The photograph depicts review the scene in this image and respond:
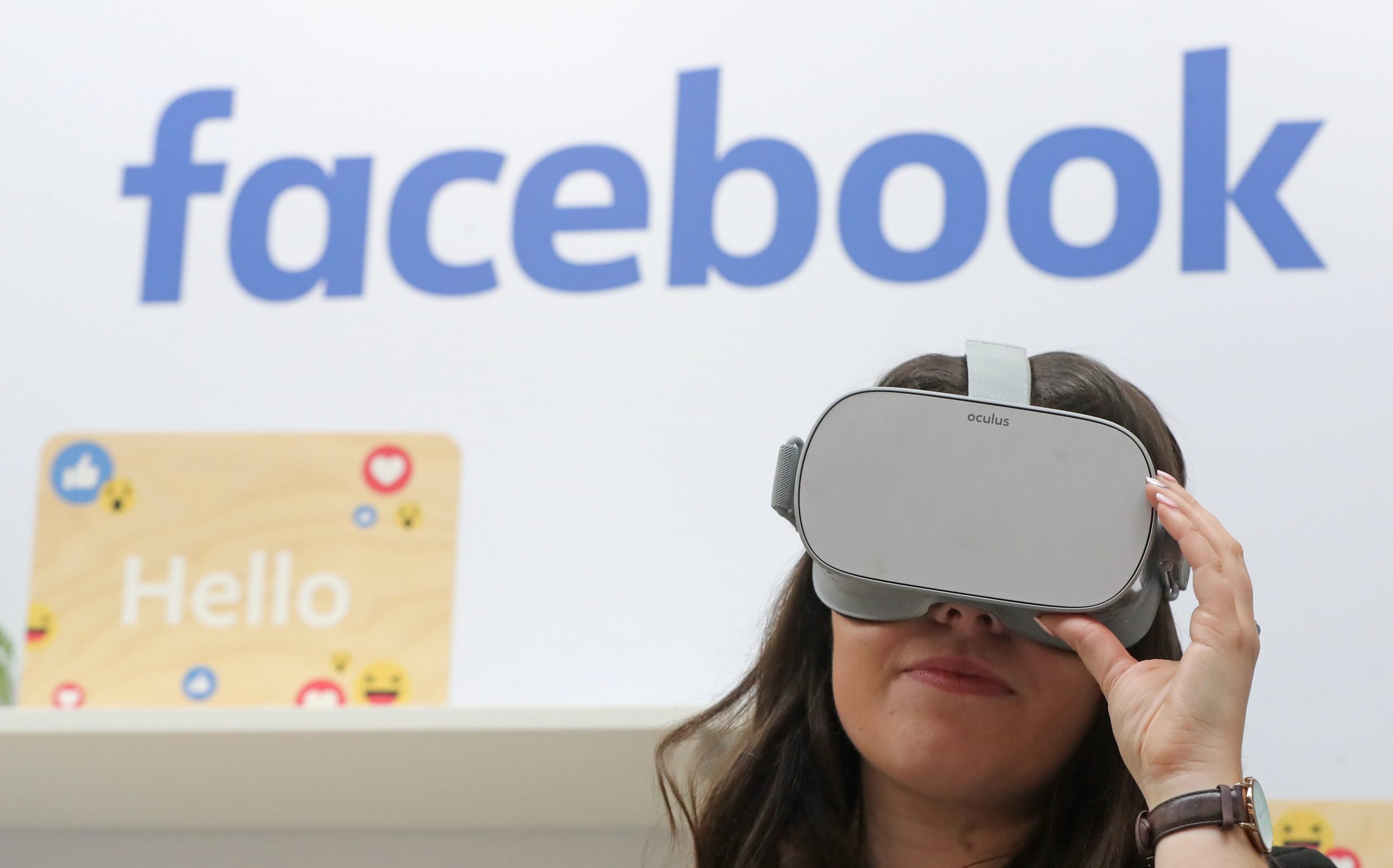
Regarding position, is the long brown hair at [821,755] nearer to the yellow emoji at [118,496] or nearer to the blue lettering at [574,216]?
the blue lettering at [574,216]

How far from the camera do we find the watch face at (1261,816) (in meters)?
0.87

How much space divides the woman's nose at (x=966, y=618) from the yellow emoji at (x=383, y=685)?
0.80 metres

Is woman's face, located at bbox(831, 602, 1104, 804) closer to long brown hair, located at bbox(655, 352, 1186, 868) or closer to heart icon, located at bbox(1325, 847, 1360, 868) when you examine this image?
long brown hair, located at bbox(655, 352, 1186, 868)

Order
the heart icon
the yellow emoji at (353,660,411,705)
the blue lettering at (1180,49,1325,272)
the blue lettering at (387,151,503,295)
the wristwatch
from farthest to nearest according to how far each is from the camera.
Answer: the blue lettering at (387,151,503,295), the yellow emoji at (353,660,411,705), the blue lettering at (1180,49,1325,272), the heart icon, the wristwatch

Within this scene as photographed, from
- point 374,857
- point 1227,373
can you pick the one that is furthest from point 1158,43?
point 374,857

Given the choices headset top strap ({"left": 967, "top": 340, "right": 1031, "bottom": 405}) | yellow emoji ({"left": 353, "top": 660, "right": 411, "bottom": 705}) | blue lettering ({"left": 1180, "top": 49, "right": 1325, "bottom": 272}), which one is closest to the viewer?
headset top strap ({"left": 967, "top": 340, "right": 1031, "bottom": 405})

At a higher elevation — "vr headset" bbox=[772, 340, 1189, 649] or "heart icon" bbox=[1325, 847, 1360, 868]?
"vr headset" bbox=[772, 340, 1189, 649]

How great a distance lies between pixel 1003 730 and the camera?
0.96 meters

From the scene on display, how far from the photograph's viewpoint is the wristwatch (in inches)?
34.4

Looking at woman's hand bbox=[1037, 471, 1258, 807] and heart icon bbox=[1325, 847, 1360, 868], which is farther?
heart icon bbox=[1325, 847, 1360, 868]

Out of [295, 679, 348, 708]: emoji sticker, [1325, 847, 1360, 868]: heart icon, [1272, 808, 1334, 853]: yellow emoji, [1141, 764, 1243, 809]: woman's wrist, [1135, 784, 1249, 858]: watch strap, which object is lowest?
[1325, 847, 1360, 868]: heart icon

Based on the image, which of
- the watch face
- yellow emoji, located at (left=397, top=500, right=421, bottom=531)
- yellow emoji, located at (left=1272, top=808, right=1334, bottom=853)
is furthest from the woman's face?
yellow emoji, located at (left=397, top=500, right=421, bottom=531)

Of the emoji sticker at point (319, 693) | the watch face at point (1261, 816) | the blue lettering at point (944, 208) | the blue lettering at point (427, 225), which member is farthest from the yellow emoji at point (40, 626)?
the watch face at point (1261, 816)

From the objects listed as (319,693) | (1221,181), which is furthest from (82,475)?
(1221,181)
